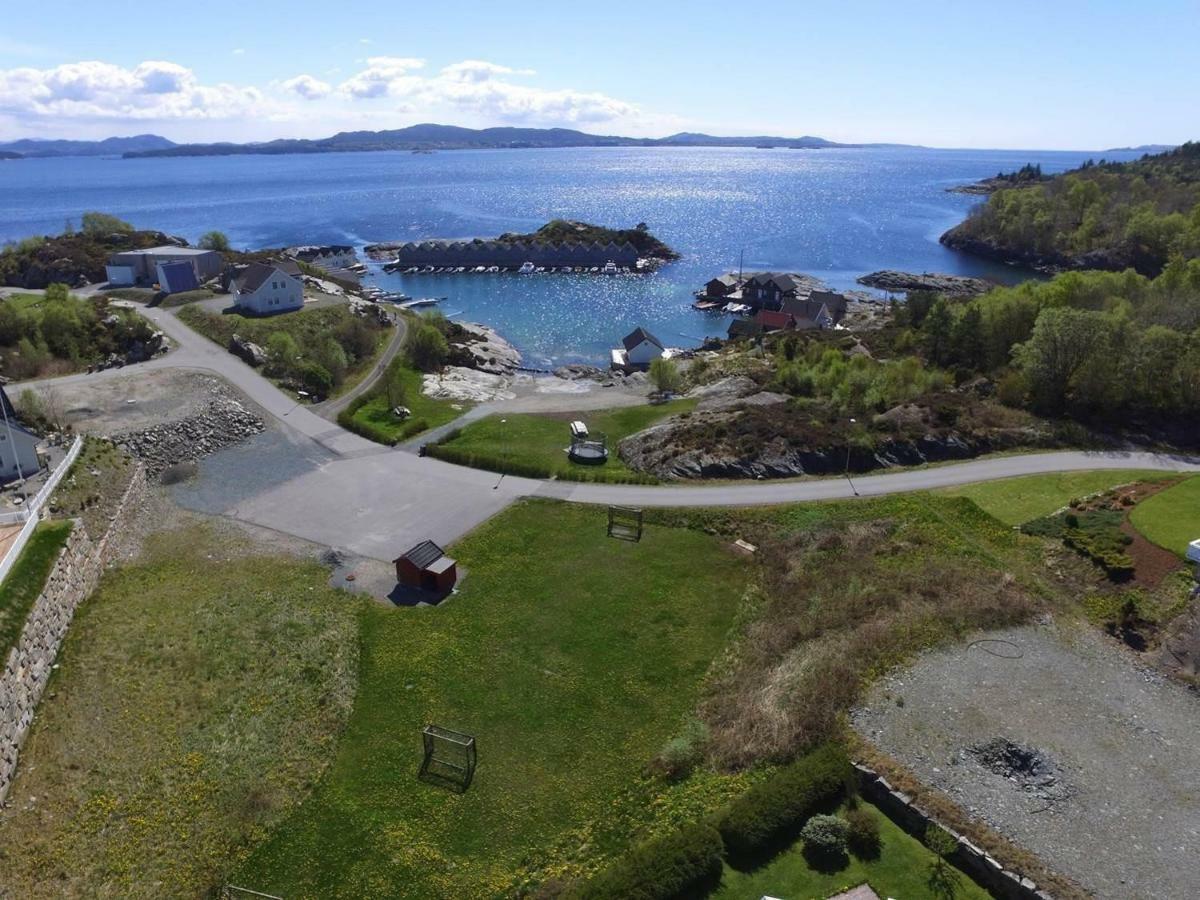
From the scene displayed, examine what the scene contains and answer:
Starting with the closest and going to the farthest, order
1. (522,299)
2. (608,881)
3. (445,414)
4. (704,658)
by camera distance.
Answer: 1. (608,881)
2. (704,658)
3. (445,414)
4. (522,299)

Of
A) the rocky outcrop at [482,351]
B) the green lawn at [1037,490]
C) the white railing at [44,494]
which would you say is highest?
the white railing at [44,494]

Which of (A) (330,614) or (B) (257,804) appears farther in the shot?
(A) (330,614)

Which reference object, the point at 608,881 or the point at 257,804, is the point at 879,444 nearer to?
the point at 608,881

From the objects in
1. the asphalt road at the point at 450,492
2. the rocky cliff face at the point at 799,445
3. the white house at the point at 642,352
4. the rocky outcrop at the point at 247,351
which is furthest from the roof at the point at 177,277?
the rocky cliff face at the point at 799,445

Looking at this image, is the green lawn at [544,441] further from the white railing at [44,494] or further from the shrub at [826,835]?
the shrub at [826,835]

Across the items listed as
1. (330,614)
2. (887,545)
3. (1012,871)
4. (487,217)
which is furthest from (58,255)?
(487,217)

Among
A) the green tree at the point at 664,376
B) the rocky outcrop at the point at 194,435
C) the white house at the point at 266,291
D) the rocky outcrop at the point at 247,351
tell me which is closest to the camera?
the rocky outcrop at the point at 194,435
